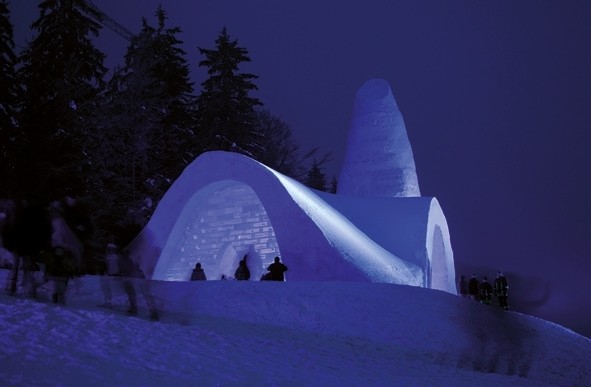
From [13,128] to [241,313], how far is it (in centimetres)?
1348

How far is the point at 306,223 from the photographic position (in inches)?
532

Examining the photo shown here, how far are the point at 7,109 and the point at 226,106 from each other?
35.8 feet

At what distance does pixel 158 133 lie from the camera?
2731 cm

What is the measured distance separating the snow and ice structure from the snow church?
0.08 ft

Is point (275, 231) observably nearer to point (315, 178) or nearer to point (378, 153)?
point (378, 153)

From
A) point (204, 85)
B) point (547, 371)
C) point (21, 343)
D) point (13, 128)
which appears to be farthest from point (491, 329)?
point (204, 85)

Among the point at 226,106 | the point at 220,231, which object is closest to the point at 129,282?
the point at 220,231

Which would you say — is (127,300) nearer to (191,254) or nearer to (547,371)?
(547,371)

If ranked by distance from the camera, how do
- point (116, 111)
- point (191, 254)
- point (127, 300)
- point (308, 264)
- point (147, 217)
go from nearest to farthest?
point (127, 300)
point (308, 264)
point (191, 254)
point (147, 217)
point (116, 111)

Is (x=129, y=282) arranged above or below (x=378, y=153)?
below

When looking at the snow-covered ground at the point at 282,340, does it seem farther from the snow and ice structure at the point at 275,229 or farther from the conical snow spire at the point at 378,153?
the conical snow spire at the point at 378,153

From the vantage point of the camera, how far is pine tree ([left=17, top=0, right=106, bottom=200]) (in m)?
17.5

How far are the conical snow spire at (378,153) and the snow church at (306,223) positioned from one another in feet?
0.11

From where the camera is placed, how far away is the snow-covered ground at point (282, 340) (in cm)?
547
